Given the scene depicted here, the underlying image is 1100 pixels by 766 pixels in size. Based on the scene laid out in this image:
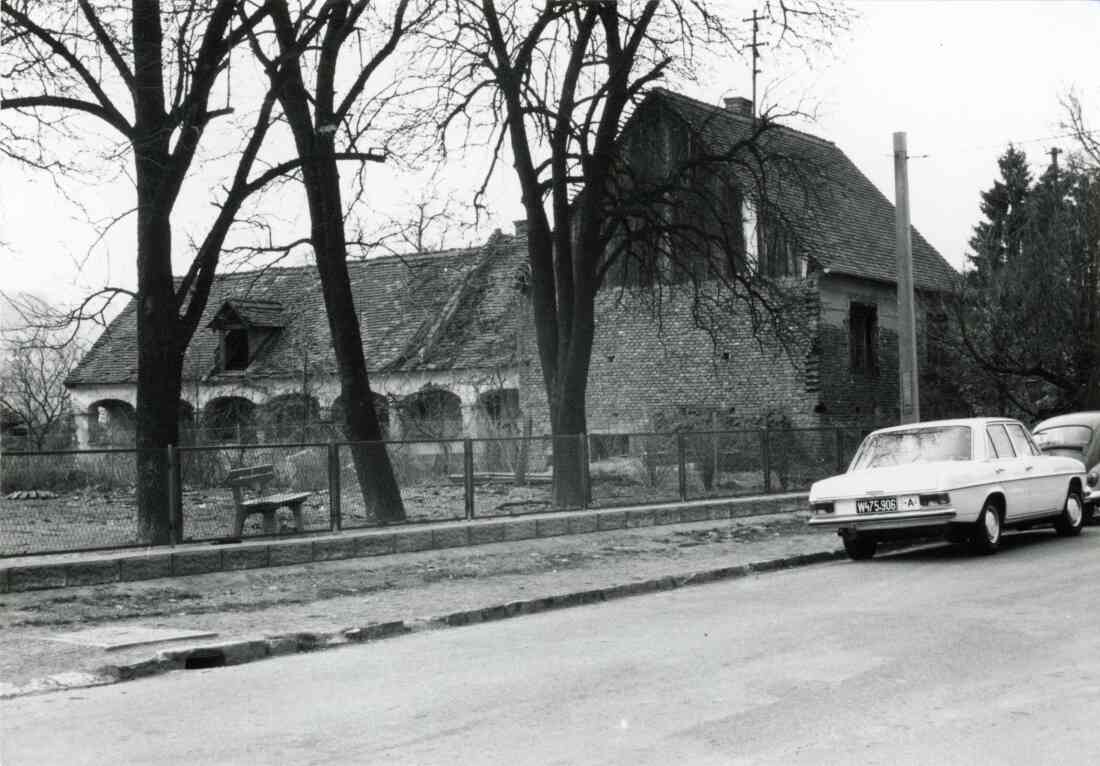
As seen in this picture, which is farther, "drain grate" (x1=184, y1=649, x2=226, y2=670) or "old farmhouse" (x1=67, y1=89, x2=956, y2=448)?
"old farmhouse" (x1=67, y1=89, x2=956, y2=448)

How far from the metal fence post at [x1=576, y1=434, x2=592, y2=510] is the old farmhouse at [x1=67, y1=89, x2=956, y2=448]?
220 inches

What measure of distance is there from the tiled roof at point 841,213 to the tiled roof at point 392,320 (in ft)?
27.7

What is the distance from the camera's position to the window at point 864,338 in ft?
114

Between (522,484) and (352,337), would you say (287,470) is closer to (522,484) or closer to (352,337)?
(352,337)

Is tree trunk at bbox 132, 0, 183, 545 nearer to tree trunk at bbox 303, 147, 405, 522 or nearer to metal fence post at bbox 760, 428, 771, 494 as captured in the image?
tree trunk at bbox 303, 147, 405, 522

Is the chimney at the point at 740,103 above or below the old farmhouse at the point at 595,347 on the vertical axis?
above

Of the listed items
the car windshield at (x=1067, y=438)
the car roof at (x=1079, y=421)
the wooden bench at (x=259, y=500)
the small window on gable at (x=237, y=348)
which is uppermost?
the small window on gable at (x=237, y=348)

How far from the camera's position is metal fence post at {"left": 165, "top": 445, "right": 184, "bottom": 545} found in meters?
14.7

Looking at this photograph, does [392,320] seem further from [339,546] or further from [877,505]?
[877,505]

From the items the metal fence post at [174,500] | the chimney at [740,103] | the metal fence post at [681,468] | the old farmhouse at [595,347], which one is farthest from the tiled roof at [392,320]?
the metal fence post at [174,500]

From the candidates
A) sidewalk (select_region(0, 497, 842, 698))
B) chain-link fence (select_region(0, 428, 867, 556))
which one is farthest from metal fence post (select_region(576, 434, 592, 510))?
sidewalk (select_region(0, 497, 842, 698))

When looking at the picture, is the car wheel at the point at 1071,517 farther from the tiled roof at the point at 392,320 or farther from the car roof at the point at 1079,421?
the tiled roof at the point at 392,320

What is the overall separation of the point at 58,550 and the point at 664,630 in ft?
22.1

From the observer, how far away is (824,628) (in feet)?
33.3
